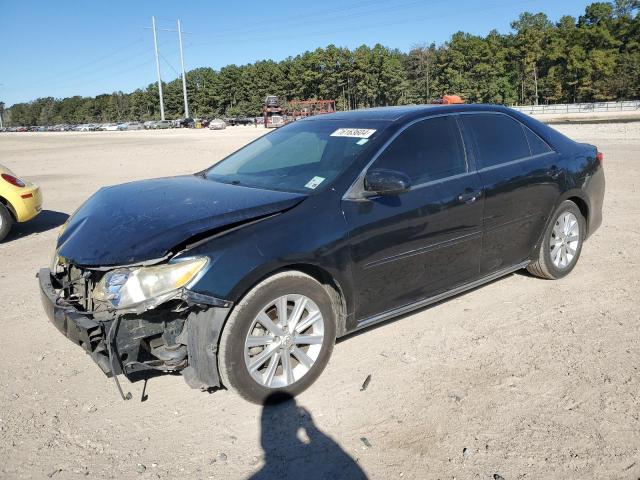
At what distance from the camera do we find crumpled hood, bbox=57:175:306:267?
3.12m

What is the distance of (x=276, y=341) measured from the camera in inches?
132

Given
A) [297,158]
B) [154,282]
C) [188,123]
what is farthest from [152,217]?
[188,123]

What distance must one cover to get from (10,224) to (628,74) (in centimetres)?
7854

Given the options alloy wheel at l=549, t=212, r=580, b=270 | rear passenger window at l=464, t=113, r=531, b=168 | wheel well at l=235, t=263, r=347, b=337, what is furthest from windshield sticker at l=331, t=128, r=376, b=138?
alloy wheel at l=549, t=212, r=580, b=270

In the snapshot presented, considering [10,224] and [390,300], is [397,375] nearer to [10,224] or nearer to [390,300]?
[390,300]

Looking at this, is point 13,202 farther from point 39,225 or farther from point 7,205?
point 39,225

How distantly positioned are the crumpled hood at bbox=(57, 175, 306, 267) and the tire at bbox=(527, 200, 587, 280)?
2725mm

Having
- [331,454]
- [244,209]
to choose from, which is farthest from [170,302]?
[331,454]

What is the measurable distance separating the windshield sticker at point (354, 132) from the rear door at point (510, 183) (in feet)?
2.97

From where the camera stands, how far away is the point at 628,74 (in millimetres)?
70312

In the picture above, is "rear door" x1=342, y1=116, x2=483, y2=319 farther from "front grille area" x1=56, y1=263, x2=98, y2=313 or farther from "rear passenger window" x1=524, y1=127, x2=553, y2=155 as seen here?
"front grille area" x1=56, y1=263, x2=98, y2=313

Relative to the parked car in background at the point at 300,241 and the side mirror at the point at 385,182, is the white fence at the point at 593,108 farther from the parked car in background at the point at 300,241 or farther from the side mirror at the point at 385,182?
the side mirror at the point at 385,182

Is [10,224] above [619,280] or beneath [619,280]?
above

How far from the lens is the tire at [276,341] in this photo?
3139mm
